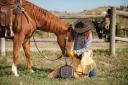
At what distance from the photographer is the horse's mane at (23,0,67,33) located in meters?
8.53

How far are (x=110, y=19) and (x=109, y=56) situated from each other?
1.19m

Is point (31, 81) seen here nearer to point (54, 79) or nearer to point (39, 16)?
point (54, 79)

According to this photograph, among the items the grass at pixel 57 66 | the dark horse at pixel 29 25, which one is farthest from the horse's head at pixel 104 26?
the dark horse at pixel 29 25

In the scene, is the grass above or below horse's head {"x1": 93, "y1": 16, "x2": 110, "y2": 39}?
below

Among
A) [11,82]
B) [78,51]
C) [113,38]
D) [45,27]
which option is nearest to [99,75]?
[78,51]

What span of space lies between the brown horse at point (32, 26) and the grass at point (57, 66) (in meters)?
0.52

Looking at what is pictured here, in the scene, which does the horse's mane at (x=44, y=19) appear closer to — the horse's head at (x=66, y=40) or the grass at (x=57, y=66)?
the horse's head at (x=66, y=40)

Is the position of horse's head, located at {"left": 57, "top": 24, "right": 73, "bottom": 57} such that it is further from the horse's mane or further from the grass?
the grass

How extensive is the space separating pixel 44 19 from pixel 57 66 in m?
1.88

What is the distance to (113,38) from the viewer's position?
1170 cm

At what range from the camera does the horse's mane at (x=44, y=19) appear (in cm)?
853

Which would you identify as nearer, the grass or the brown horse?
the grass

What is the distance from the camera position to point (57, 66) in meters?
10.0

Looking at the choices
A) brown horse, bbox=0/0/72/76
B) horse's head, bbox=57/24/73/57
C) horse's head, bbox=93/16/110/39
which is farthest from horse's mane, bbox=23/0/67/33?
horse's head, bbox=93/16/110/39
